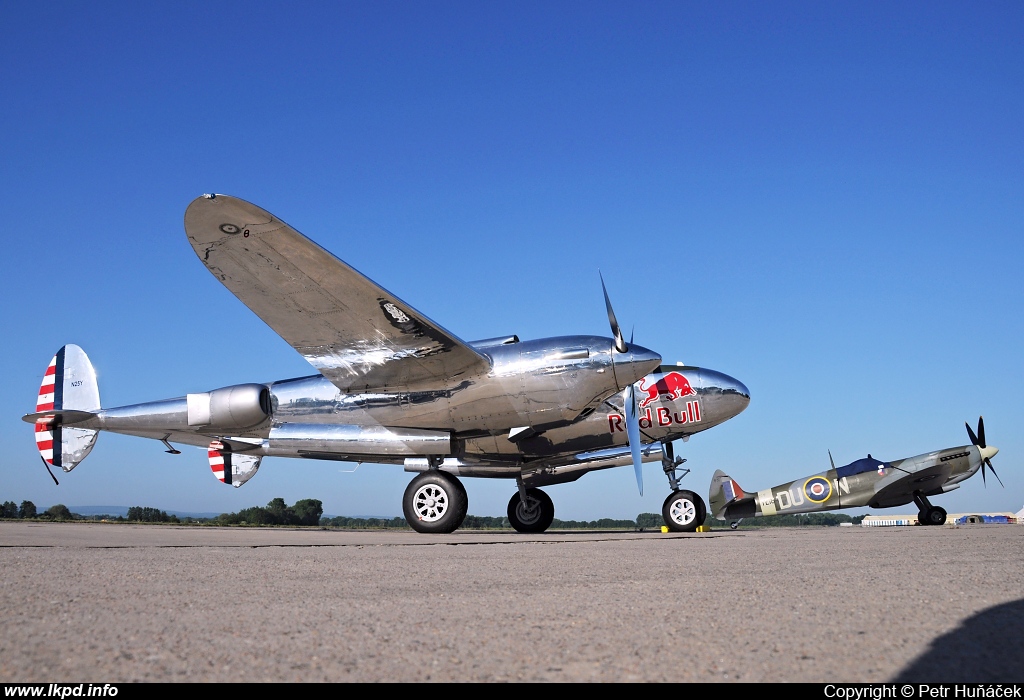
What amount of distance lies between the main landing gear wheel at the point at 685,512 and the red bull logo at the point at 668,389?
2109 millimetres

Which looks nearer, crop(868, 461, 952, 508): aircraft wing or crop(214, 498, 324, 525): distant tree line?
crop(868, 461, 952, 508): aircraft wing

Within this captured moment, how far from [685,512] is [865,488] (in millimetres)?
9586

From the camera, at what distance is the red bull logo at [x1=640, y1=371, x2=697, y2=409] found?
14.3 metres

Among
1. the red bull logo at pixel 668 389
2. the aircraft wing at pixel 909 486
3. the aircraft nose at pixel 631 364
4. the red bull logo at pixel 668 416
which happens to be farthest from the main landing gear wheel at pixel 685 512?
the aircraft wing at pixel 909 486

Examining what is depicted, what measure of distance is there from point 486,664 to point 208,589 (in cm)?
239

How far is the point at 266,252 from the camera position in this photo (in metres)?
9.36

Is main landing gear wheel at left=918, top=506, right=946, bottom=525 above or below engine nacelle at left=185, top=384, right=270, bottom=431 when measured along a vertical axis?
below

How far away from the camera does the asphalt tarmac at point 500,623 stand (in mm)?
2271

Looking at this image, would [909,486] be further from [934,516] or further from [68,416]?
[68,416]

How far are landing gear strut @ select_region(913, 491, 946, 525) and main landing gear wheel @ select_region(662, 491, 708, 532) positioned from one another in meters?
11.1

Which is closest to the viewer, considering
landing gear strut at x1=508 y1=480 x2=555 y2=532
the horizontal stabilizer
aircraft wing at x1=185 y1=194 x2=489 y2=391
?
aircraft wing at x1=185 y1=194 x2=489 y2=391

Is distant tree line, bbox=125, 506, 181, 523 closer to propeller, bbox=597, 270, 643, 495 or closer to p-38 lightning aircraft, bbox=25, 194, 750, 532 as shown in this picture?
p-38 lightning aircraft, bbox=25, 194, 750, 532

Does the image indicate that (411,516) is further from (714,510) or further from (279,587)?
(714,510)

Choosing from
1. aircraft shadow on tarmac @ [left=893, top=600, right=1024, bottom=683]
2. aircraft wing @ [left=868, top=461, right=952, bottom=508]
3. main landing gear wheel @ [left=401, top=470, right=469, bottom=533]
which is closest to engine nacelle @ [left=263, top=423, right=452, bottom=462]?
main landing gear wheel @ [left=401, top=470, right=469, bottom=533]
